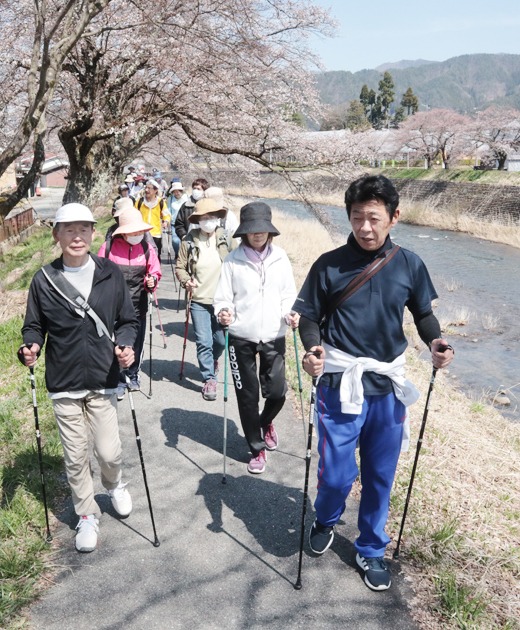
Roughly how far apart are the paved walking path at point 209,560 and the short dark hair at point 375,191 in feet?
6.73

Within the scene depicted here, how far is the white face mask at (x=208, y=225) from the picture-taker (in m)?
5.39

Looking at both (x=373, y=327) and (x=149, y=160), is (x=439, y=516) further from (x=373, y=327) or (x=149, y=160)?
(x=149, y=160)

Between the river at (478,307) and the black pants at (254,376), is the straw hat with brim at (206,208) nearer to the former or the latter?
the black pants at (254,376)

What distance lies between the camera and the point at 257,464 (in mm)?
4117

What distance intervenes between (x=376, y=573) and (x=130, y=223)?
3.48m

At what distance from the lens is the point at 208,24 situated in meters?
10.4

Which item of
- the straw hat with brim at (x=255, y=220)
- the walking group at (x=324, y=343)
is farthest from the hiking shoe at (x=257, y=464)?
the straw hat with brim at (x=255, y=220)

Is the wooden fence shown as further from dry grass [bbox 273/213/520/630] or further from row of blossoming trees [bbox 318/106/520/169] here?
row of blossoming trees [bbox 318/106/520/169]

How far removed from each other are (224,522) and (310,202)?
8.82m

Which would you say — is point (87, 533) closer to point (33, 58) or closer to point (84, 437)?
point (84, 437)

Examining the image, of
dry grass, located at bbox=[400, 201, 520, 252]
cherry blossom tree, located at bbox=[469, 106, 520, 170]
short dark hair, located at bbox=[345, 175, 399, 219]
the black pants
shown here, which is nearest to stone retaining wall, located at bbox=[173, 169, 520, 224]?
dry grass, located at bbox=[400, 201, 520, 252]

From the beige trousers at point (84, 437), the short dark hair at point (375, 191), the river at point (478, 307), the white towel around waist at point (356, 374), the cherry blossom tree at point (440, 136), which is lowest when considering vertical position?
the river at point (478, 307)

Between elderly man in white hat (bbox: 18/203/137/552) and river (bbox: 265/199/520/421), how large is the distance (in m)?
6.12

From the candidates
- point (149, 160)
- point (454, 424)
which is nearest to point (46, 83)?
point (454, 424)
